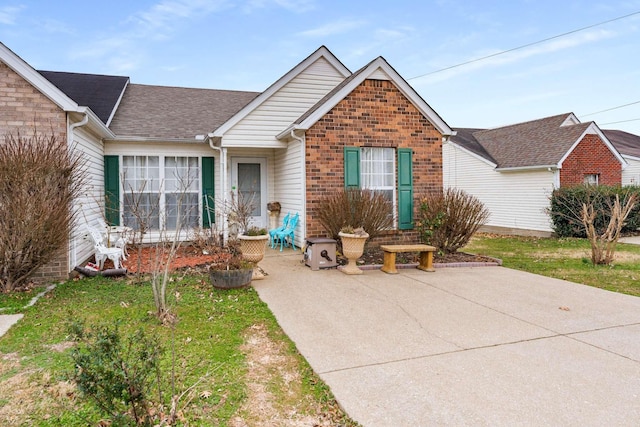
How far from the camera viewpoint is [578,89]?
20953 millimetres

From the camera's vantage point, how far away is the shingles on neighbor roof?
1154 cm

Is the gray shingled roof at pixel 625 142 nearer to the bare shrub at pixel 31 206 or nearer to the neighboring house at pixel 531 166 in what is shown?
the neighboring house at pixel 531 166

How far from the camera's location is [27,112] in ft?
23.2

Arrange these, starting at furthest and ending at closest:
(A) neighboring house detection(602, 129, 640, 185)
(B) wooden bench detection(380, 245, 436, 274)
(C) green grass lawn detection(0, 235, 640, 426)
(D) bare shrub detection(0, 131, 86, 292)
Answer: (A) neighboring house detection(602, 129, 640, 185)
(B) wooden bench detection(380, 245, 436, 274)
(D) bare shrub detection(0, 131, 86, 292)
(C) green grass lawn detection(0, 235, 640, 426)

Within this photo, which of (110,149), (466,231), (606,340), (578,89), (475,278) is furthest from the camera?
(578,89)

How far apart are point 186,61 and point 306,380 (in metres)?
17.3

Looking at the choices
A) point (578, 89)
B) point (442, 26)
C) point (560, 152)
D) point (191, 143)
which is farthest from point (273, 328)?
Answer: point (578, 89)

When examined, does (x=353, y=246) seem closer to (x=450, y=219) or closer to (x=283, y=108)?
(x=450, y=219)

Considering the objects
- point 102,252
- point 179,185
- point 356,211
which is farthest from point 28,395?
point 179,185

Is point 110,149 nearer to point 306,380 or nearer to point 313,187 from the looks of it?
point 313,187

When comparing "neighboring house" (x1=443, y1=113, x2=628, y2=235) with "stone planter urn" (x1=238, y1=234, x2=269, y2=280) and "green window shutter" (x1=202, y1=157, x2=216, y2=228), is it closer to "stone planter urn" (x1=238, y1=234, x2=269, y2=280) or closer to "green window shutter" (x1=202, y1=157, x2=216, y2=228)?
"green window shutter" (x1=202, y1=157, x2=216, y2=228)

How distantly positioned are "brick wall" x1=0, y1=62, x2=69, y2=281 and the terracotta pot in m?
2.85

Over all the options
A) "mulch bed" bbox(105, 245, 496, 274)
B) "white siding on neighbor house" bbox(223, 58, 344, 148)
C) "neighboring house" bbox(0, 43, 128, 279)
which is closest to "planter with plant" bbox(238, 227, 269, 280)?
"mulch bed" bbox(105, 245, 496, 274)

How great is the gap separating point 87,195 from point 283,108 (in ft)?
17.5
